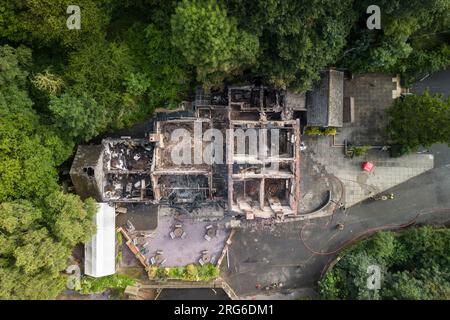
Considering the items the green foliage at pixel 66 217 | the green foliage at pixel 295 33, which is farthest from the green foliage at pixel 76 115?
the green foliage at pixel 295 33

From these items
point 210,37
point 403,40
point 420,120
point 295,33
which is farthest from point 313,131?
point 210,37

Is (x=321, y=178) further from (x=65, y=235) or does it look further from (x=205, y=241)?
(x=65, y=235)

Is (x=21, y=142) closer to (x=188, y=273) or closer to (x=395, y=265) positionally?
(x=188, y=273)

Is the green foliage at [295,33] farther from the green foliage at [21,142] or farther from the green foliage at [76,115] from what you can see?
the green foliage at [21,142]

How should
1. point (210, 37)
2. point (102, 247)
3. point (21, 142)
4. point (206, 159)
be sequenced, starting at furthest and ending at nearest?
point (102, 247)
point (206, 159)
point (21, 142)
point (210, 37)

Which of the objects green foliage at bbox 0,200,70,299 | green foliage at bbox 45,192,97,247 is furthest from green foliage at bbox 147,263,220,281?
green foliage at bbox 0,200,70,299
